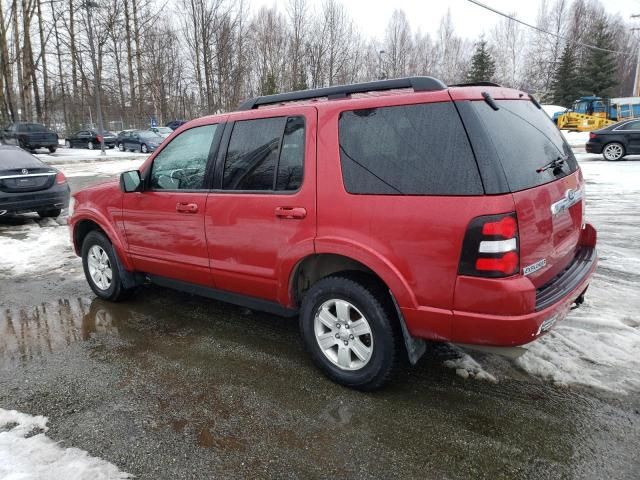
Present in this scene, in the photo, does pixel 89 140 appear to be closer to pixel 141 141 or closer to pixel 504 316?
pixel 141 141

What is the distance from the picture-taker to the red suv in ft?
8.37

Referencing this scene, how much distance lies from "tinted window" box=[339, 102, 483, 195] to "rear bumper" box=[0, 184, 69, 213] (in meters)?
7.75

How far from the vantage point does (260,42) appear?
52.0 m

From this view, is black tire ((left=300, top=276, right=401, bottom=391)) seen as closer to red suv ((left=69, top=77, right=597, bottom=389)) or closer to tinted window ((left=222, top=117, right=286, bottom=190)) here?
red suv ((left=69, top=77, right=597, bottom=389))

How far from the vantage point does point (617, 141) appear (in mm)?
16578

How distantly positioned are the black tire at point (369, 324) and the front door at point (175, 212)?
1147mm

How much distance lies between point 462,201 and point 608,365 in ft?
6.25

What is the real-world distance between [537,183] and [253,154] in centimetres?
198

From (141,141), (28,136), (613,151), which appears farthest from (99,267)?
(28,136)

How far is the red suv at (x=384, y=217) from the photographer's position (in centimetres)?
255

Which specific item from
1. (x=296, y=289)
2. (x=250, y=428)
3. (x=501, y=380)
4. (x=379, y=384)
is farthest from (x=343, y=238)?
(x=501, y=380)

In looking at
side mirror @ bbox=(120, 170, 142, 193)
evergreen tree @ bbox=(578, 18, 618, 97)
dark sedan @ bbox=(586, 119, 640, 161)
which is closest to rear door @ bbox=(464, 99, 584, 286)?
side mirror @ bbox=(120, 170, 142, 193)

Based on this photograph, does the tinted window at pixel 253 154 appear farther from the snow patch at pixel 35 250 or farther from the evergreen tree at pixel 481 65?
the evergreen tree at pixel 481 65

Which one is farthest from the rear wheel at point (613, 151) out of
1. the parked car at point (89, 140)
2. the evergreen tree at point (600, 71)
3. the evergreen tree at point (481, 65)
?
the evergreen tree at point (600, 71)
